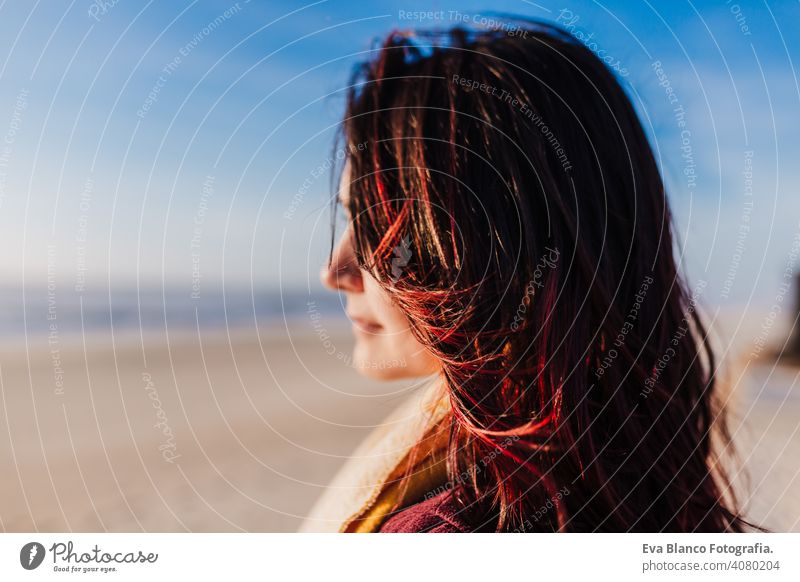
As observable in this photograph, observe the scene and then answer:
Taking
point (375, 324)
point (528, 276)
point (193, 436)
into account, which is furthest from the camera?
point (193, 436)

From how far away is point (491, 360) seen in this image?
895 millimetres

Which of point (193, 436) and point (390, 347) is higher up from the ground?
point (390, 347)

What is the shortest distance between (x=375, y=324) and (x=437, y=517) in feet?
1.16

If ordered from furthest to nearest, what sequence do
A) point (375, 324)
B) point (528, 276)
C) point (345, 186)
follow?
point (375, 324) < point (345, 186) < point (528, 276)

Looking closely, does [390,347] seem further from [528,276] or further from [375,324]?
[528,276]

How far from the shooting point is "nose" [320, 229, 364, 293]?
1022 mm

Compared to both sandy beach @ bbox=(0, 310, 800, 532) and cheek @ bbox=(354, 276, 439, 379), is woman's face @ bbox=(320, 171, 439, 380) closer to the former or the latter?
cheek @ bbox=(354, 276, 439, 379)
